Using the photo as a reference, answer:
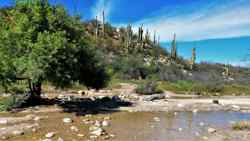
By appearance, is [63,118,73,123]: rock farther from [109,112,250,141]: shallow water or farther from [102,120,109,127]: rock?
[109,112,250,141]: shallow water

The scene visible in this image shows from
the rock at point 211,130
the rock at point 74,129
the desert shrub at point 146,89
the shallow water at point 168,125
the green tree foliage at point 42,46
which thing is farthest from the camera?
the desert shrub at point 146,89

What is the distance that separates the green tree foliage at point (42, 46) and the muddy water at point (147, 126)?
261cm

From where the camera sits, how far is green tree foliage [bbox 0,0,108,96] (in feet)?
71.3

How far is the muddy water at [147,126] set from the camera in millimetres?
16859

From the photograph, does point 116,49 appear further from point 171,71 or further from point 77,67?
point 77,67

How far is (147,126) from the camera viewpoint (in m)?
20.0

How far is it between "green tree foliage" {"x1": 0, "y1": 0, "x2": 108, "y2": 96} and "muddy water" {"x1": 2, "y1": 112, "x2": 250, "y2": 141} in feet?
8.58

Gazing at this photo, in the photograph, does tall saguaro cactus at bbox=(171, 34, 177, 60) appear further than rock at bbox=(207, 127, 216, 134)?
Yes

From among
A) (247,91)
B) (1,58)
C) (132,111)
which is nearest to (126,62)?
(247,91)

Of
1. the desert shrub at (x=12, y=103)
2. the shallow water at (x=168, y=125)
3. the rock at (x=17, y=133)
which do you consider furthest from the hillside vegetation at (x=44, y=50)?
the rock at (x=17, y=133)

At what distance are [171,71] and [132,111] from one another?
140 feet

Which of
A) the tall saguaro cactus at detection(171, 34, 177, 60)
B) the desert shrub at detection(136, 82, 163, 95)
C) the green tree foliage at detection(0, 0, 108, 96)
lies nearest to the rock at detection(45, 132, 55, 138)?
the green tree foliage at detection(0, 0, 108, 96)

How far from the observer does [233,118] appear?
25328 mm

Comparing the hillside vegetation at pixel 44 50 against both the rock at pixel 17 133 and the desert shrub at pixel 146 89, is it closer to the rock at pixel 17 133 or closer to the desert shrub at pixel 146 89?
the rock at pixel 17 133
